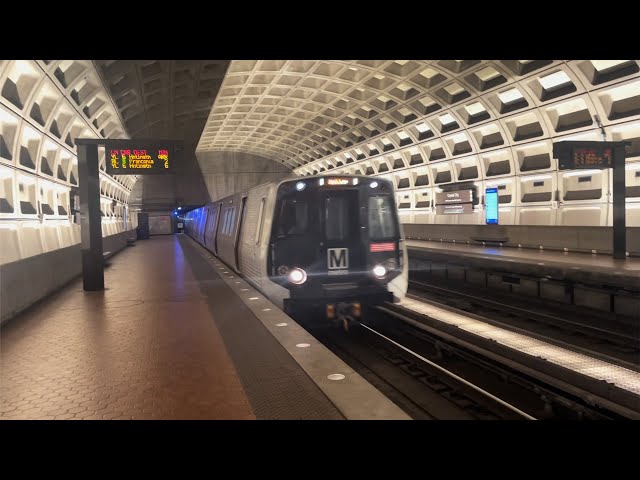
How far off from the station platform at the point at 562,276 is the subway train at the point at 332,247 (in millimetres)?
4955

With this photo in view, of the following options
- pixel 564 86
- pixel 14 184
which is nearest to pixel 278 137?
pixel 564 86

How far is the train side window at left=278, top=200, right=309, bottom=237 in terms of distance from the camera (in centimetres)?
769

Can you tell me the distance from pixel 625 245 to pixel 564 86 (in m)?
6.62

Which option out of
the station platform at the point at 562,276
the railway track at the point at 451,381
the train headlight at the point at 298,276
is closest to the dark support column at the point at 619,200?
the station platform at the point at 562,276

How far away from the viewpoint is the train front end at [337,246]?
760 cm

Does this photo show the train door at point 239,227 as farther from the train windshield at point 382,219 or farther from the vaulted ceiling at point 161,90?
the vaulted ceiling at point 161,90

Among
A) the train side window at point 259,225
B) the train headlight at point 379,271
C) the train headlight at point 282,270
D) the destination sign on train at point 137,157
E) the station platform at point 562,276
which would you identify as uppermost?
the destination sign on train at point 137,157

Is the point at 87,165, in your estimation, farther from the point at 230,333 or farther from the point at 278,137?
the point at 278,137

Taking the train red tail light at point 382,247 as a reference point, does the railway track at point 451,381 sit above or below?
below

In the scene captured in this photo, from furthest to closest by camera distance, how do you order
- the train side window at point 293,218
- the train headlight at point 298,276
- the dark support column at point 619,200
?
the dark support column at point 619,200 → the train side window at point 293,218 → the train headlight at point 298,276

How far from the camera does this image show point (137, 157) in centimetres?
966

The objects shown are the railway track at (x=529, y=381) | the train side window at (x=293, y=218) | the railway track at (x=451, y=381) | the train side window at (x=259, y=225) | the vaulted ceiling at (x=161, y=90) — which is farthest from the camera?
the vaulted ceiling at (x=161, y=90)

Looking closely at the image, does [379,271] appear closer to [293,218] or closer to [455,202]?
[293,218]

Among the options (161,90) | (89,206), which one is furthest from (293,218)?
(161,90)
